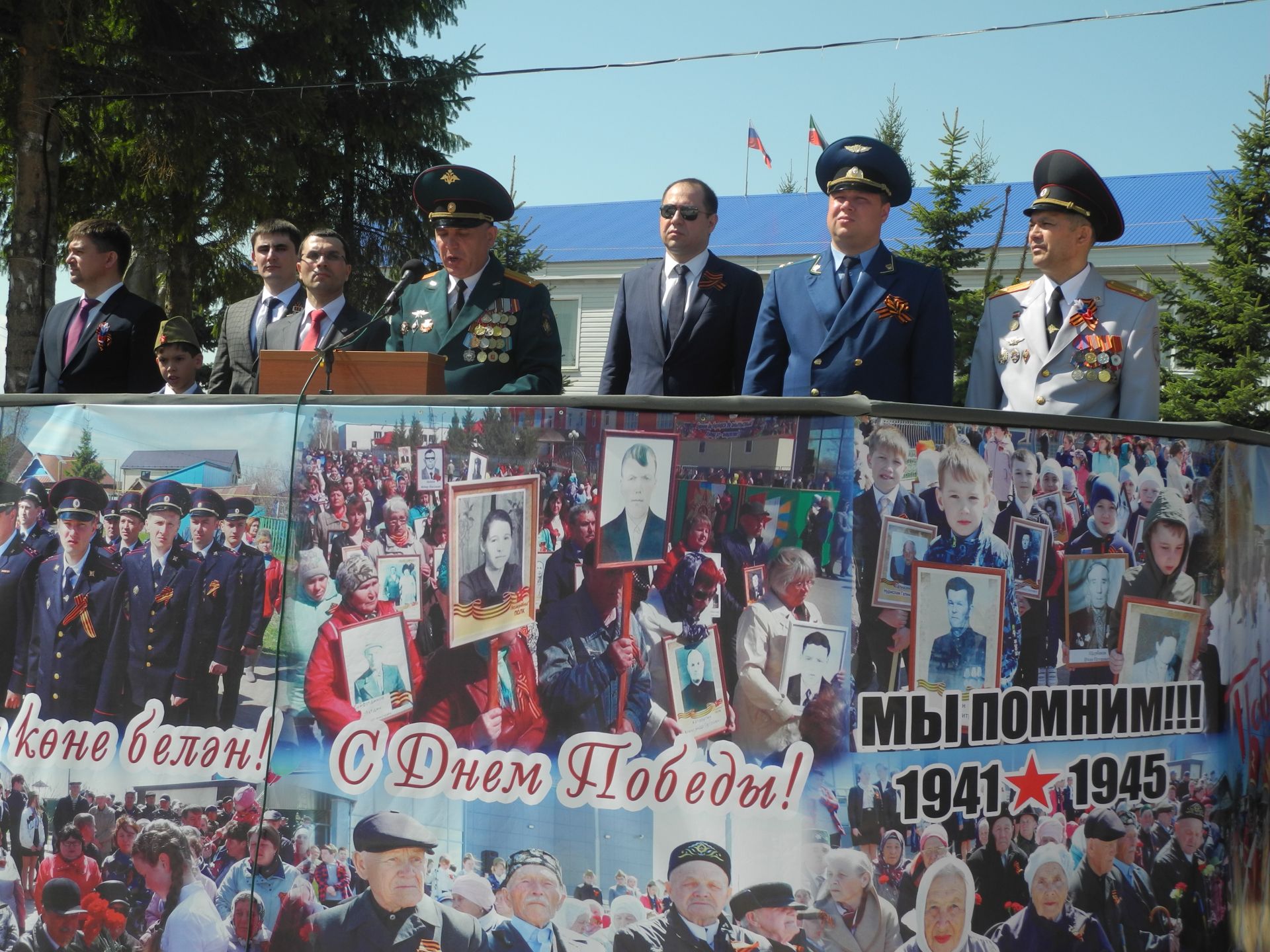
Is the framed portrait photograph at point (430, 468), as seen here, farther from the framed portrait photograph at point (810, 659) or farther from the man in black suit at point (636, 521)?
the framed portrait photograph at point (810, 659)

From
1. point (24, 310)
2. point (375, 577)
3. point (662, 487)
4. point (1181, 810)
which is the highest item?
point (24, 310)

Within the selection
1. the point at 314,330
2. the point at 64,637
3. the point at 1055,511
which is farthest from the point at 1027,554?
the point at 314,330

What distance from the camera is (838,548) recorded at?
299 centimetres

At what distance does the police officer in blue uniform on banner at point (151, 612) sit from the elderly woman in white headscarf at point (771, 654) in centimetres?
155

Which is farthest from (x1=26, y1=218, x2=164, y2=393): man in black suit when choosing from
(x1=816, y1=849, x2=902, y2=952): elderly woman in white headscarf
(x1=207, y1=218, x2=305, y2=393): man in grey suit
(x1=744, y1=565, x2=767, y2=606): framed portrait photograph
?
(x1=816, y1=849, x2=902, y2=952): elderly woman in white headscarf

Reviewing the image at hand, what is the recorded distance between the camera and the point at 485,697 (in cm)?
320

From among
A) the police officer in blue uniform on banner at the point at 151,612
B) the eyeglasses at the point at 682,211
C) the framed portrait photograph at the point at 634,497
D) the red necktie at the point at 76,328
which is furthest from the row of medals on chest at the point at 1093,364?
the red necktie at the point at 76,328

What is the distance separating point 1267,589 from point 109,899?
333 cm

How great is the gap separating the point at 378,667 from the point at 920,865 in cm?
141

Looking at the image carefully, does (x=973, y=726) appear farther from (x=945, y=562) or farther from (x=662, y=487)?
(x=662, y=487)

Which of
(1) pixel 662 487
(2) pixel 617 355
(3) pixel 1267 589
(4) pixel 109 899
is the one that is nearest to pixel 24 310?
(2) pixel 617 355

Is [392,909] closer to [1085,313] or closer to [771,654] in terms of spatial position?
[771,654]

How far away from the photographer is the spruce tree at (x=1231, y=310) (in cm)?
1788

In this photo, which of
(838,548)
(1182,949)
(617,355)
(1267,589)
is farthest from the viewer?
(617,355)
